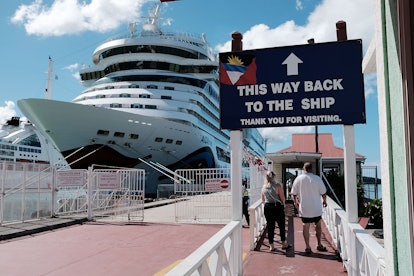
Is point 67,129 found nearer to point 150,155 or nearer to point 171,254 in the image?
point 150,155

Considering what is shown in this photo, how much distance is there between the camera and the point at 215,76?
131 feet

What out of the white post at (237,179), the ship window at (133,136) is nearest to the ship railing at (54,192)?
the white post at (237,179)

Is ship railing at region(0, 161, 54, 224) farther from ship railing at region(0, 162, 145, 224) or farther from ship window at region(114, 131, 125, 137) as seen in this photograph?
ship window at region(114, 131, 125, 137)

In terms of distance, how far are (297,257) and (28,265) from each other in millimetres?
4745

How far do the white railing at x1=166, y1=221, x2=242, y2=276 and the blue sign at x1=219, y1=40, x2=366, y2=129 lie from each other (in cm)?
149

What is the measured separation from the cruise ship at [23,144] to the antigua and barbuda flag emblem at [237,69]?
6484 cm

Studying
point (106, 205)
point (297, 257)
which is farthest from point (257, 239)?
point (106, 205)

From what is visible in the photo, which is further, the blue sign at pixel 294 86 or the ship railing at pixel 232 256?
the blue sign at pixel 294 86

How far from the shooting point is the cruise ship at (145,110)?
27.0m

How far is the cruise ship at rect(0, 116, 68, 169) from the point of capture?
66062 mm

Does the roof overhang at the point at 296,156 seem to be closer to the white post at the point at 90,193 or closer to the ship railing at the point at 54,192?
the ship railing at the point at 54,192

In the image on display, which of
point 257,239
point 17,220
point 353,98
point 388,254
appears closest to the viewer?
point 388,254

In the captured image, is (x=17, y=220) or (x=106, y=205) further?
(x=106, y=205)

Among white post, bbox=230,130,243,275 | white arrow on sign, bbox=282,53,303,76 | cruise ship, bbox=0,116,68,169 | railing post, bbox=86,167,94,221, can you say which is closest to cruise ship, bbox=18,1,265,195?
railing post, bbox=86,167,94,221
